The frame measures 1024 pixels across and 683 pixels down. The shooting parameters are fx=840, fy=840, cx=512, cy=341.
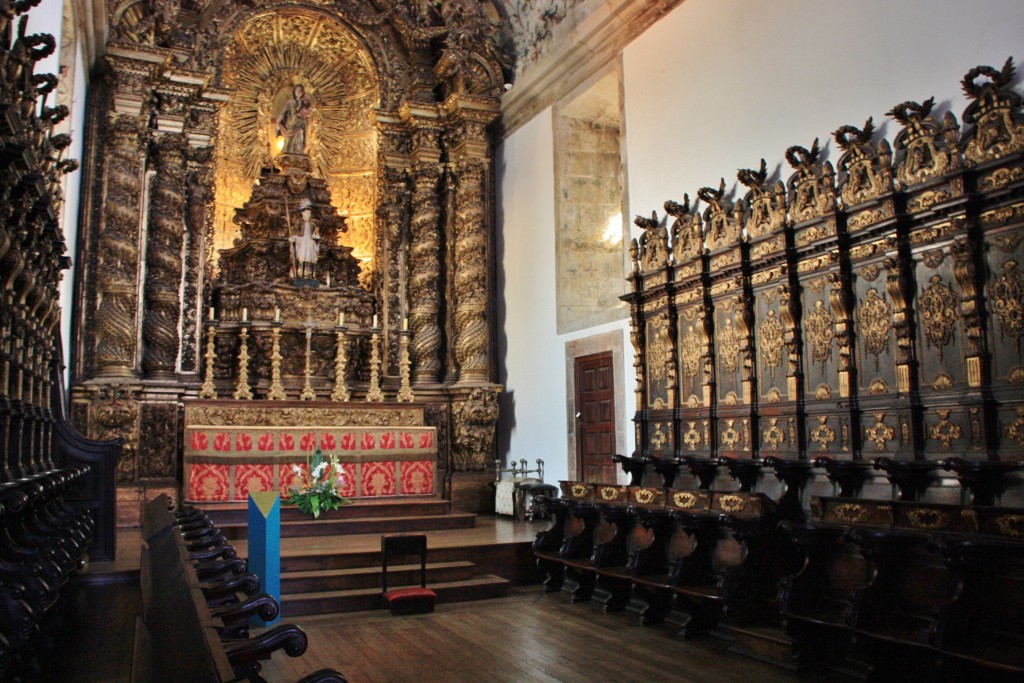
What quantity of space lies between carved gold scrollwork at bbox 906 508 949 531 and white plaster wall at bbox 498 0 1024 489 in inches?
117

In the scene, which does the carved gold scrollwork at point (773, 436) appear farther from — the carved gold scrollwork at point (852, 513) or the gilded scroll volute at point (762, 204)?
the carved gold scrollwork at point (852, 513)

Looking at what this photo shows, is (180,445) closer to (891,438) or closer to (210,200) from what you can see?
(210,200)

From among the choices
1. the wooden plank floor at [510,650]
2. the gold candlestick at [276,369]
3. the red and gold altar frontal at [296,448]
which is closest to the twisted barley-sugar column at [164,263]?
the gold candlestick at [276,369]

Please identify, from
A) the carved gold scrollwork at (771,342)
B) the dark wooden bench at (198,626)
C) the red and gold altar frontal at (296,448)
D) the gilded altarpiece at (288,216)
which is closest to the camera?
the dark wooden bench at (198,626)

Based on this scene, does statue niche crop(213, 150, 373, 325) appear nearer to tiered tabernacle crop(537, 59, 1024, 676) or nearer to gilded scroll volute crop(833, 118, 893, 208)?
tiered tabernacle crop(537, 59, 1024, 676)

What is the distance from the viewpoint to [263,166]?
525 inches

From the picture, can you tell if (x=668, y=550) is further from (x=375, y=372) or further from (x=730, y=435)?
(x=375, y=372)

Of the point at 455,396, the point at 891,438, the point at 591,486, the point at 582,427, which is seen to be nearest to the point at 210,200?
the point at 455,396

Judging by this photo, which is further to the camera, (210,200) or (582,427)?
(210,200)

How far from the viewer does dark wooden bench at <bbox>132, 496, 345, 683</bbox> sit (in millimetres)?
1715

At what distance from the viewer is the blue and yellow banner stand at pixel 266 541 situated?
19.0 feet

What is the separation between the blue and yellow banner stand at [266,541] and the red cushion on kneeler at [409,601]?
4.11ft

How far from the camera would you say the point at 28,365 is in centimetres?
518

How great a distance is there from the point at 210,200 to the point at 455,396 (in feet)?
15.2
